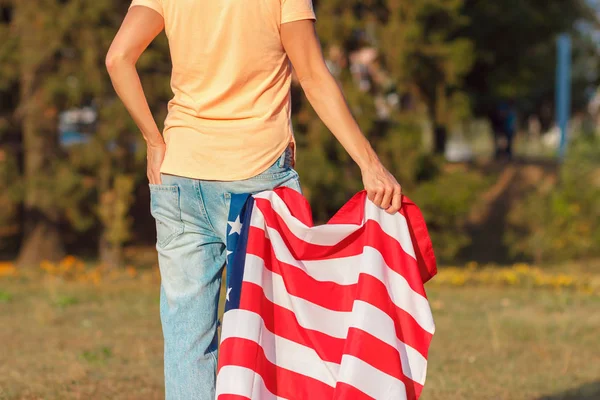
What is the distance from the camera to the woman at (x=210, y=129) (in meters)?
3.03

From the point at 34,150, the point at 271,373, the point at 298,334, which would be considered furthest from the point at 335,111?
the point at 34,150

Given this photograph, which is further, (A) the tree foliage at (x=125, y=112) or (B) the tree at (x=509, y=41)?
(B) the tree at (x=509, y=41)

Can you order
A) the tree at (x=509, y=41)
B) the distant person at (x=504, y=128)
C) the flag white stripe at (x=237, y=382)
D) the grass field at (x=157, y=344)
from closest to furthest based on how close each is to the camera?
the flag white stripe at (x=237, y=382), the grass field at (x=157, y=344), the tree at (x=509, y=41), the distant person at (x=504, y=128)

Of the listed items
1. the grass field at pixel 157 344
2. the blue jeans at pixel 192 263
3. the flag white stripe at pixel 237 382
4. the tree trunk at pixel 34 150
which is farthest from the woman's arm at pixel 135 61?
the tree trunk at pixel 34 150

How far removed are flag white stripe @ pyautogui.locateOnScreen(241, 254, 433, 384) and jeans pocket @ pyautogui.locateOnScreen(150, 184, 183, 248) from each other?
0.28 m

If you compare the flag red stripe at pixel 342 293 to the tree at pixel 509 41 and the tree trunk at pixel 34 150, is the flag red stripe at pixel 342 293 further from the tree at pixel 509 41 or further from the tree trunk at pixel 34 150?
the tree at pixel 509 41

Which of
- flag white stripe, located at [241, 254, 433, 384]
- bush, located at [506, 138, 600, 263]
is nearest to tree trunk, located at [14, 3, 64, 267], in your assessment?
bush, located at [506, 138, 600, 263]

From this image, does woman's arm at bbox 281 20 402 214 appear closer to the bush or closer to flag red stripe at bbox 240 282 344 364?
flag red stripe at bbox 240 282 344 364

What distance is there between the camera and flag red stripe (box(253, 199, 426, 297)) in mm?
3084

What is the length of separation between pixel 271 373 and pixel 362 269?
1.37 ft

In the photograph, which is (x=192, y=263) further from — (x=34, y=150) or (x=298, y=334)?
(x=34, y=150)

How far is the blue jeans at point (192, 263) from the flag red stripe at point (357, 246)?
0.39 ft

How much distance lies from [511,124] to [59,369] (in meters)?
17.6

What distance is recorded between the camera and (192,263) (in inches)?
124
